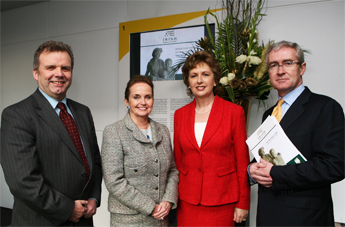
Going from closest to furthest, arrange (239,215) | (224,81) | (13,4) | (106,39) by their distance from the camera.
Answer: (239,215) < (224,81) < (106,39) < (13,4)

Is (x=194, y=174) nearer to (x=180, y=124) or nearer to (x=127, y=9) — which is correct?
(x=180, y=124)

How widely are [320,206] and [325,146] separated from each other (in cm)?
38

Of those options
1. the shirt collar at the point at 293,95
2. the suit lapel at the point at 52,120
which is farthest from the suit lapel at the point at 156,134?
the shirt collar at the point at 293,95

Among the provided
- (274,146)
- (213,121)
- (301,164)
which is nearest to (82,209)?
(213,121)

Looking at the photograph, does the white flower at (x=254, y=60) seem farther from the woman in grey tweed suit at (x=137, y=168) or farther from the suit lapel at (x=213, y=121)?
the woman in grey tweed suit at (x=137, y=168)

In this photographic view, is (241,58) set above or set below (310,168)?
above

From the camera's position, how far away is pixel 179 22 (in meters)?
3.23

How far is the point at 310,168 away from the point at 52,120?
5.36 feet

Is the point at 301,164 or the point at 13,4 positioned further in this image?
the point at 13,4

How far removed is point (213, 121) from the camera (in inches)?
77.2

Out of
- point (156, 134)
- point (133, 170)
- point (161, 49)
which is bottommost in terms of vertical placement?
point (133, 170)

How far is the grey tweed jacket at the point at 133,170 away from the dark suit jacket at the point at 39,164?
0.22m

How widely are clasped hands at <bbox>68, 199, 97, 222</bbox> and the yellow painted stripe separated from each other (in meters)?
2.41

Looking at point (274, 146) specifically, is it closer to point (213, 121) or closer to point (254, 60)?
point (213, 121)
